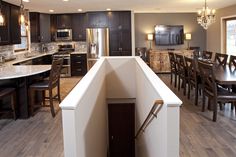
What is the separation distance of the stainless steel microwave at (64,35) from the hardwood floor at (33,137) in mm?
5474

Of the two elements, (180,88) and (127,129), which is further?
(180,88)

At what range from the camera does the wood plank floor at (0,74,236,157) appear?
392 centimetres

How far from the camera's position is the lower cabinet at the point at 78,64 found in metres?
10.6

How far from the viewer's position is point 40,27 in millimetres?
10344

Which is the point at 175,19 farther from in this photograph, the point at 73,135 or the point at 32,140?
the point at 73,135

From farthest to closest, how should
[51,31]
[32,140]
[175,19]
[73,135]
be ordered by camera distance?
1. [175,19]
2. [51,31]
3. [32,140]
4. [73,135]

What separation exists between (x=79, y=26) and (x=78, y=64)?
143cm

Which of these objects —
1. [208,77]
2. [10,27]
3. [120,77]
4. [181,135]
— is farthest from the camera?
[10,27]

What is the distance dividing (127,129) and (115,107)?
0.51 m

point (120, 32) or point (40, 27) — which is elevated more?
point (40, 27)

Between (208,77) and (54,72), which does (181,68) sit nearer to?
(208,77)

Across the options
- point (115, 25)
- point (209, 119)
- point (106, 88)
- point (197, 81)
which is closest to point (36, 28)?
point (115, 25)

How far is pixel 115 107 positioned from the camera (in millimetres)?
6105

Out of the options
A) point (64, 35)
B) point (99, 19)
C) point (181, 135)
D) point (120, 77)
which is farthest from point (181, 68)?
point (64, 35)
